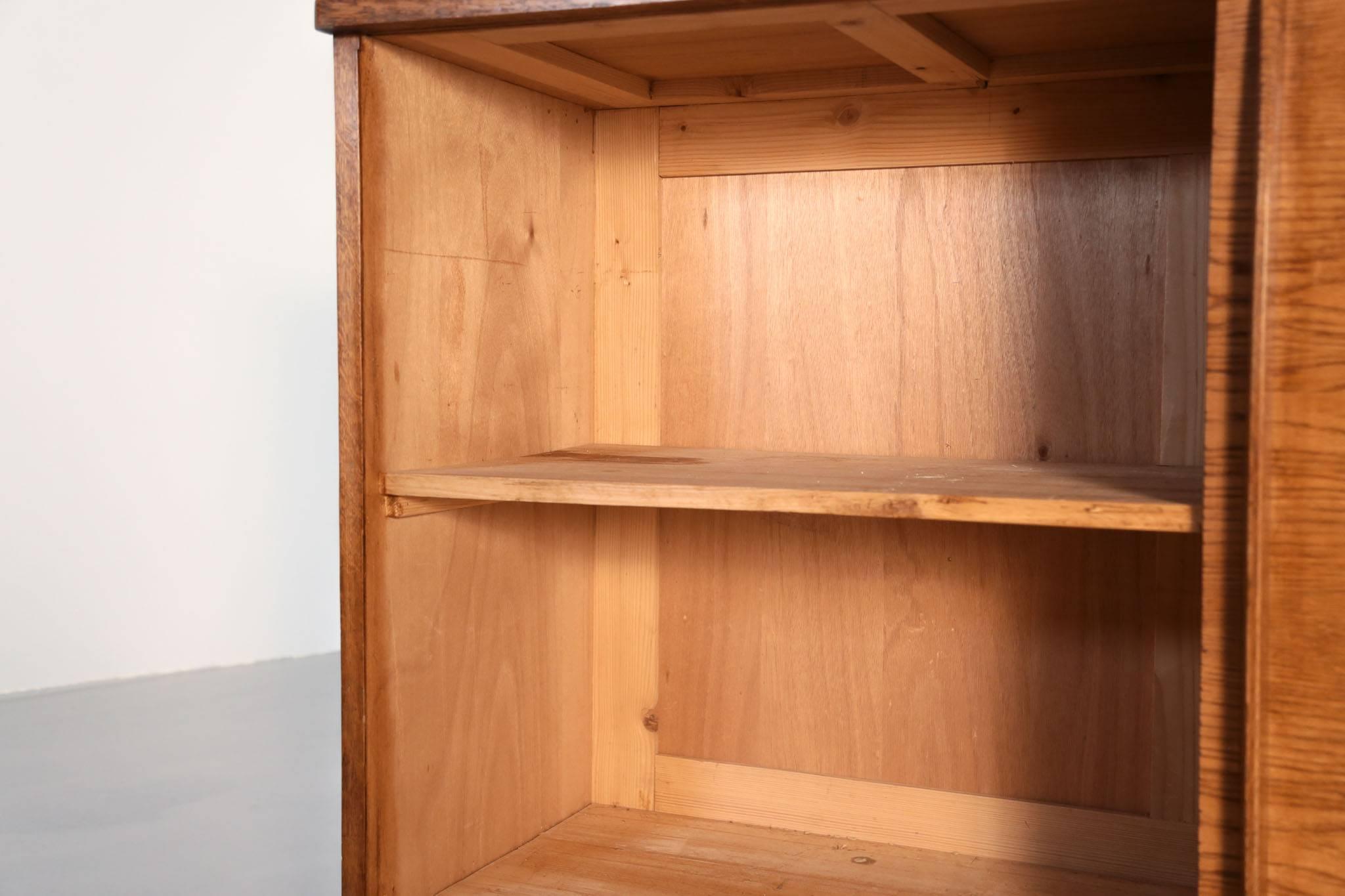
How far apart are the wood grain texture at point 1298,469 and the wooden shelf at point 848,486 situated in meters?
0.10

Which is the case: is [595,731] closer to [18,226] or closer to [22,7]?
[18,226]

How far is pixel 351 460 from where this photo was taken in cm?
123

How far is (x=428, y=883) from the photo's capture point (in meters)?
1.35

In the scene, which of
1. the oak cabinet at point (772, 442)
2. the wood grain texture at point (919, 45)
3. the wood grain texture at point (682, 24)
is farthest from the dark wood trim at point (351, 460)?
the wood grain texture at point (919, 45)

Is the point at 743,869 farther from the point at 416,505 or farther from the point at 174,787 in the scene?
the point at 174,787

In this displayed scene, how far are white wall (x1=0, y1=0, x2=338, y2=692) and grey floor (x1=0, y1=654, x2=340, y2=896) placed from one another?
0.21 meters

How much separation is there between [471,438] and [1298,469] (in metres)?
0.79

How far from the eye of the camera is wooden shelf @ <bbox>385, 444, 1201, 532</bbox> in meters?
1.04

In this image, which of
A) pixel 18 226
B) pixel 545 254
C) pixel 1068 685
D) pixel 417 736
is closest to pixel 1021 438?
pixel 1068 685

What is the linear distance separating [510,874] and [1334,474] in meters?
0.90

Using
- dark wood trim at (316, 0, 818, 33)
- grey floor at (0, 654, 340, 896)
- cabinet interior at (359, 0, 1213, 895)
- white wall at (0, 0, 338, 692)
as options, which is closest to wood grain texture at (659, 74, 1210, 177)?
cabinet interior at (359, 0, 1213, 895)

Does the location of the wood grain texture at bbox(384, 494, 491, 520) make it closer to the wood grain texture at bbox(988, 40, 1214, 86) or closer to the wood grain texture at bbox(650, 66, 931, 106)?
the wood grain texture at bbox(650, 66, 931, 106)

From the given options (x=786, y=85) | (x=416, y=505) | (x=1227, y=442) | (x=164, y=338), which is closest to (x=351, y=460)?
(x=416, y=505)

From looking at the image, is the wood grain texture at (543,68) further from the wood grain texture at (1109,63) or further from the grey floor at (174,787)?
the grey floor at (174,787)
